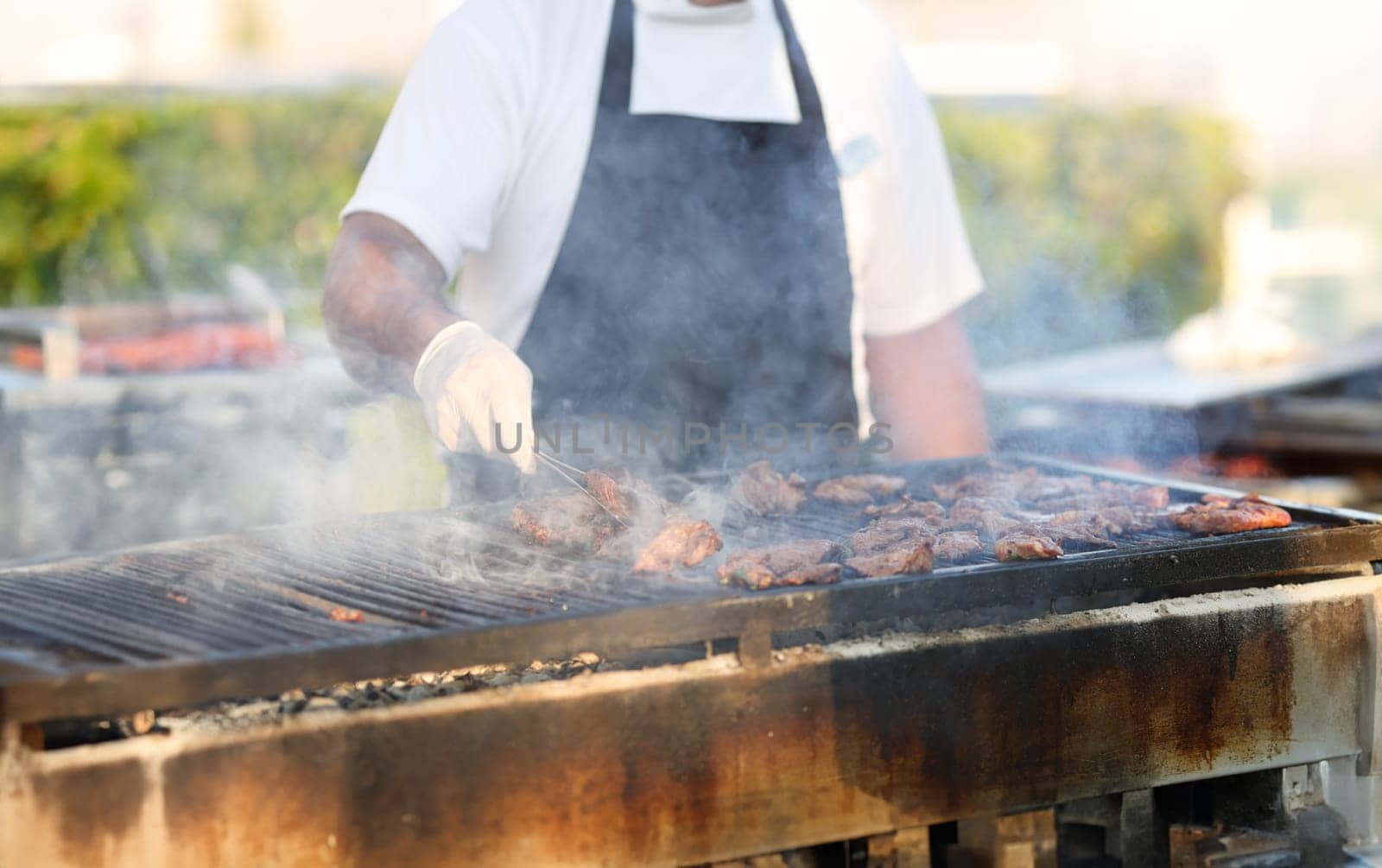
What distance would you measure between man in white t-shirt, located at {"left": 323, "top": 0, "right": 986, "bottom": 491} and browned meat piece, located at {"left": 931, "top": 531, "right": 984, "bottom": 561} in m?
1.03

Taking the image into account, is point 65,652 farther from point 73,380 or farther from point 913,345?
point 73,380

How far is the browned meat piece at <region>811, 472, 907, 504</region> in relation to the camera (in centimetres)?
300

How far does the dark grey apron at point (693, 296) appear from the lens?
336 cm

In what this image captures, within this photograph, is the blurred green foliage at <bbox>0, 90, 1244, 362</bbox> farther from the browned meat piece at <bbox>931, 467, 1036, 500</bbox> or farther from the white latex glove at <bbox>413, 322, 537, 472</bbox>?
the white latex glove at <bbox>413, 322, 537, 472</bbox>

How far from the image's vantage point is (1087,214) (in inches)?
426

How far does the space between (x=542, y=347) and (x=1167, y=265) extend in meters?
9.20

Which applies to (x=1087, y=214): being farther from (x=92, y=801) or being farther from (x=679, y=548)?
(x=92, y=801)

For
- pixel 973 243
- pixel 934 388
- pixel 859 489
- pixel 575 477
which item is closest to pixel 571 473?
pixel 575 477

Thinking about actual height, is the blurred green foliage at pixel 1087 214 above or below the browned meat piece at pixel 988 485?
above

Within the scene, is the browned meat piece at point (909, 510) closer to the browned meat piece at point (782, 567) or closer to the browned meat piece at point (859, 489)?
the browned meat piece at point (859, 489)

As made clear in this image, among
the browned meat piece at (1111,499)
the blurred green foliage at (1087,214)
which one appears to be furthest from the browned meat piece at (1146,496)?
the blurred green foliage at (1087,214)

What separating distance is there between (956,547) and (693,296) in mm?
1280

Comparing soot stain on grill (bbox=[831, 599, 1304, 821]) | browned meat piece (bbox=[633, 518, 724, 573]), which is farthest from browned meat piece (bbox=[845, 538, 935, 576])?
browned meat piece (bbox=[633, 518, 724, 573])

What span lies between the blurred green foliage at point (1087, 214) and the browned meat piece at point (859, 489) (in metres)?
6.66
